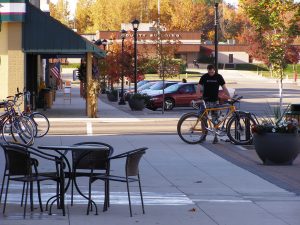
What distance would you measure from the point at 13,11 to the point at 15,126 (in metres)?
10.7

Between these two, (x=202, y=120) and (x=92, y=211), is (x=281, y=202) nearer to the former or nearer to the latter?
(x=92, y=211)

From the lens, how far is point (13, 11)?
95.6ft

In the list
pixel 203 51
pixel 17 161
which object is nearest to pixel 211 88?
pixel 17 161

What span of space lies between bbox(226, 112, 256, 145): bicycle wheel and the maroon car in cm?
1916

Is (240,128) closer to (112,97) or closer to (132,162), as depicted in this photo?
(132,162)

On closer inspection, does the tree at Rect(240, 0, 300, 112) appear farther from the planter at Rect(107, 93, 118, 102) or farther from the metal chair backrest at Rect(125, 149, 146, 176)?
the planter at Rect(107, 93, 118, 102)

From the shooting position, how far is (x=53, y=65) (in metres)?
56.3

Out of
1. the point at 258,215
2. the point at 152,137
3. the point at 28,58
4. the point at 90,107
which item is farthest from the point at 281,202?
the point at 28,58

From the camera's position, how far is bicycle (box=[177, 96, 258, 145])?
750 inches

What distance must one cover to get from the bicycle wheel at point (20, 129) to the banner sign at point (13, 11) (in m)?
10.2

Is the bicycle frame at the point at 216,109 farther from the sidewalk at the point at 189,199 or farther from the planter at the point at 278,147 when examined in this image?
the planter at the point at 278,147

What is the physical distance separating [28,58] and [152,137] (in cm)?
1392

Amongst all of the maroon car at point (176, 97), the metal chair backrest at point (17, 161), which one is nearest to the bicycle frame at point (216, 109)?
the metal chair backrest at point (17, 161)

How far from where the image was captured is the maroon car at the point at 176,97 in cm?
3850
